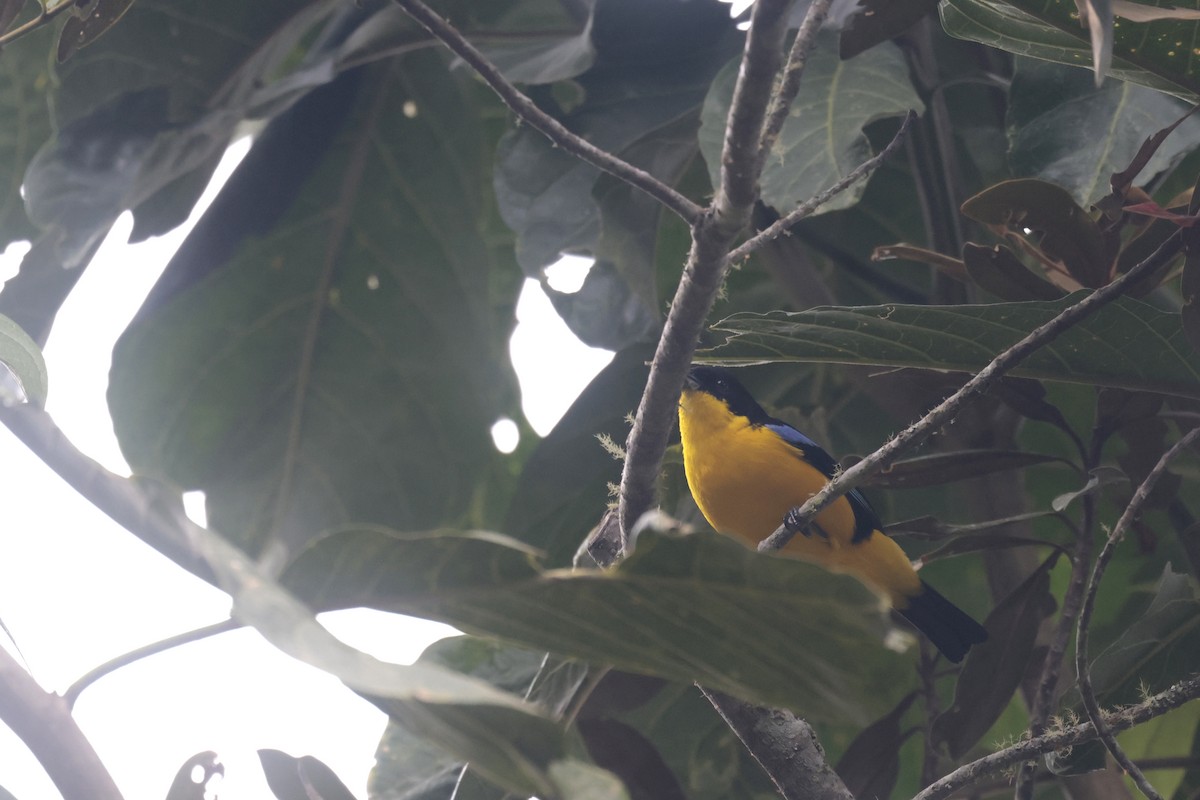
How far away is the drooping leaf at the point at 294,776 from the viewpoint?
1478mm

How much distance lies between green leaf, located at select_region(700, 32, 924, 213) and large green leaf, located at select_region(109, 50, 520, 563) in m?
1.29

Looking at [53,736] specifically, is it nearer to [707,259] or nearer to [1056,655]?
[707,259]

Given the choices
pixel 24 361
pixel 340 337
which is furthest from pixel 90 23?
pixel 340 337

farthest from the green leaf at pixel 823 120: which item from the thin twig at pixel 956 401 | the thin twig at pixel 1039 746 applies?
the thin twig at pixel 1039 746

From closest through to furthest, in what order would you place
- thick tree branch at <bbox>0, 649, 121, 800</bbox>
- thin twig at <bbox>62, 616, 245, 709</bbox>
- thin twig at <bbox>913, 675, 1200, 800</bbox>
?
thick tree branch at <bbox>0, 649, 121, 800</bbox>
thin twig at <bbox>62, 616, 245, 709</bbox>
thin twig at <bbox>913, 675, 1200, 800</bbox>

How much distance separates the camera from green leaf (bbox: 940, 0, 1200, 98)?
170cm

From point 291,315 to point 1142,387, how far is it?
7.16 feet

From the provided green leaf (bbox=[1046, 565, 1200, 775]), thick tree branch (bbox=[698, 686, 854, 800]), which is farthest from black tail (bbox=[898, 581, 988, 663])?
thick tree branch (bbox=[698, 686, 854, 800])

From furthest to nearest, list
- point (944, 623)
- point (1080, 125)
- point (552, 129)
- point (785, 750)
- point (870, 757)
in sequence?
point (944, 623)
point (870, 757)
point (1080, 125)
point (785, 750)
point (552, 129)

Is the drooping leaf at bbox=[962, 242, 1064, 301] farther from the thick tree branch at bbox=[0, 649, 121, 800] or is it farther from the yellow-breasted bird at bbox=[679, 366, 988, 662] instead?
the thick tree branch at bbox=[0, 649, 121, 800]

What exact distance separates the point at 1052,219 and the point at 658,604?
3.90 feet

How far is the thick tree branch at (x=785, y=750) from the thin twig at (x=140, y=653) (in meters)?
0.74

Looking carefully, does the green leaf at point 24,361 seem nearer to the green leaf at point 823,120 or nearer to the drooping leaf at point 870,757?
the green leaf at point 823,120

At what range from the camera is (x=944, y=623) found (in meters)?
2.86
